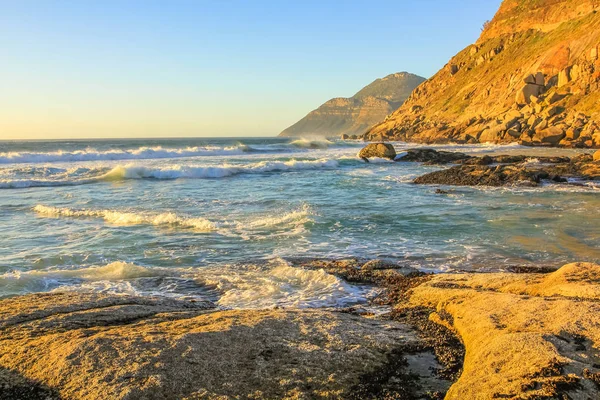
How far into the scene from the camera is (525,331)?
4152 mm

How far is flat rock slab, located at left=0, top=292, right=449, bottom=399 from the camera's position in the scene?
3453mm

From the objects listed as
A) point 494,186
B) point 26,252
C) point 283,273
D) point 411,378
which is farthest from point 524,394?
point 494,186

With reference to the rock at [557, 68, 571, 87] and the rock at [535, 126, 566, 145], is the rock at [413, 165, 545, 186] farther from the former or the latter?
the rock at [557, 68, 571, 87]

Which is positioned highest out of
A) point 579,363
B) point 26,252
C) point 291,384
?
point 579,363

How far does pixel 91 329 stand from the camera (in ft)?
14.9

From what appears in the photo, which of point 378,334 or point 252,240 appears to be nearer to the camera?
point 378,334

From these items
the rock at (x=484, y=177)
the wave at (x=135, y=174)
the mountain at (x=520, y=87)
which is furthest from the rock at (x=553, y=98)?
the wave at (x=135, y=174)

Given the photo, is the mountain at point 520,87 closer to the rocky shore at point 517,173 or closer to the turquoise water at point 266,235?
the rocky shore at point 517,173

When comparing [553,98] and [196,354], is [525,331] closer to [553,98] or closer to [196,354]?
[196,354]

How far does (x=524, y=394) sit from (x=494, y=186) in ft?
67.8

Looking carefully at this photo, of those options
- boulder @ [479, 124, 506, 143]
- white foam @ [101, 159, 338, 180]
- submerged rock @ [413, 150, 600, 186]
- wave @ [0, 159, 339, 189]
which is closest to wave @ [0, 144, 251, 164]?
wave @ [0, 159, 339, 189]

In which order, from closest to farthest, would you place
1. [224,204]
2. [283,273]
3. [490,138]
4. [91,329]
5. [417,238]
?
[91,329] < [283,273] < [417,238] < [224,204] < [490,138]

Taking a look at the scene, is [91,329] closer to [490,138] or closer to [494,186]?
[494,186]

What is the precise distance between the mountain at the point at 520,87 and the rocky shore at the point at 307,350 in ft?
154
